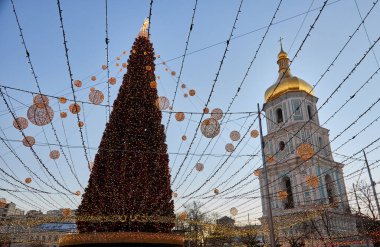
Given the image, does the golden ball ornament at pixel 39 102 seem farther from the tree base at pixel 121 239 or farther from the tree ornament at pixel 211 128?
the tree base at pixel 121 239

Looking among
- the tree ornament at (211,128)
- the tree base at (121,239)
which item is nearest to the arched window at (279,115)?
the tree base at (121,239)

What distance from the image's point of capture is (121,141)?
1308 cm

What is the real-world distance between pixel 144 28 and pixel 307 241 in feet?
78.4

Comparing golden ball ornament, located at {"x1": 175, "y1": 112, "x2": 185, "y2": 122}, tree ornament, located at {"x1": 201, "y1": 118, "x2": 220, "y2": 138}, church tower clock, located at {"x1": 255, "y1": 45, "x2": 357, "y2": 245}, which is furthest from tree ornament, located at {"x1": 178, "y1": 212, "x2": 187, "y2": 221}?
church tower clock, located at {"x1": 255, "y1": 45, "x2": 357, "y2": 245}

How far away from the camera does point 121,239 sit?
12.3 m

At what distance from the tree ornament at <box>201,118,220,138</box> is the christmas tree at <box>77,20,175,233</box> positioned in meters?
4.46

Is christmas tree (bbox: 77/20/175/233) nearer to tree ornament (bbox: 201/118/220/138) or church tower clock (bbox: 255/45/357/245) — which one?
tree ornament (bbox: 201/118/220/138)

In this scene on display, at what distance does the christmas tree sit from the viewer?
496 inches

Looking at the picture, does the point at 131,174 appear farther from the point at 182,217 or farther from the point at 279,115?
the point at 279,115

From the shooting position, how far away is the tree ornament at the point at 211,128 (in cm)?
890

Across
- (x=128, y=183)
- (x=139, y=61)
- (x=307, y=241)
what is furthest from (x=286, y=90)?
(x=128, y=183)

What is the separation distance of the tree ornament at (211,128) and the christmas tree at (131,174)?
446 cm

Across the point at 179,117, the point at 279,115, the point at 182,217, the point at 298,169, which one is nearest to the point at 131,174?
the point at 179,117

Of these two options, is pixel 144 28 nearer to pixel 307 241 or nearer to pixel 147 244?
pixel 147 244
